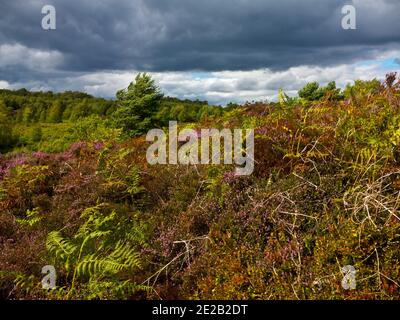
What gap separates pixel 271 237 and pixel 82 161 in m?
5.18

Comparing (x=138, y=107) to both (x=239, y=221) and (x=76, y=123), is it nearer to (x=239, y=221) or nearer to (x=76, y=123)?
(x=76, y=123)

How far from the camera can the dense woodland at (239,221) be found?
4262 millimetres

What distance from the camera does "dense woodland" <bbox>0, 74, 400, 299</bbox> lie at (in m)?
4.26

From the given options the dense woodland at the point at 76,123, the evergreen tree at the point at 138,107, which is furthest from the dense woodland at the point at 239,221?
the evergreen tree at the point at 138,107

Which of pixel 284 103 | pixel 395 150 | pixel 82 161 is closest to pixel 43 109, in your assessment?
pixel 82 161

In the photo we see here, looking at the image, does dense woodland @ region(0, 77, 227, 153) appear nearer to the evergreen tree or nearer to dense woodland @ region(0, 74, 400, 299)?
the evergreen tree

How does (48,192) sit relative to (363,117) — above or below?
below

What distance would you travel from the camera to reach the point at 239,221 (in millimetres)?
5105

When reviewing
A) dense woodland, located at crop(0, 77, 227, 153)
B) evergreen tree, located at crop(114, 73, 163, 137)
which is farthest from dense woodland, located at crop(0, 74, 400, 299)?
evergreen tree, located at crop(114, 73, 163, 137)

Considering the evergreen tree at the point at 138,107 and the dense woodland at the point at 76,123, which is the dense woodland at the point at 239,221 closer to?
the dense woodland at the point at 76,123
